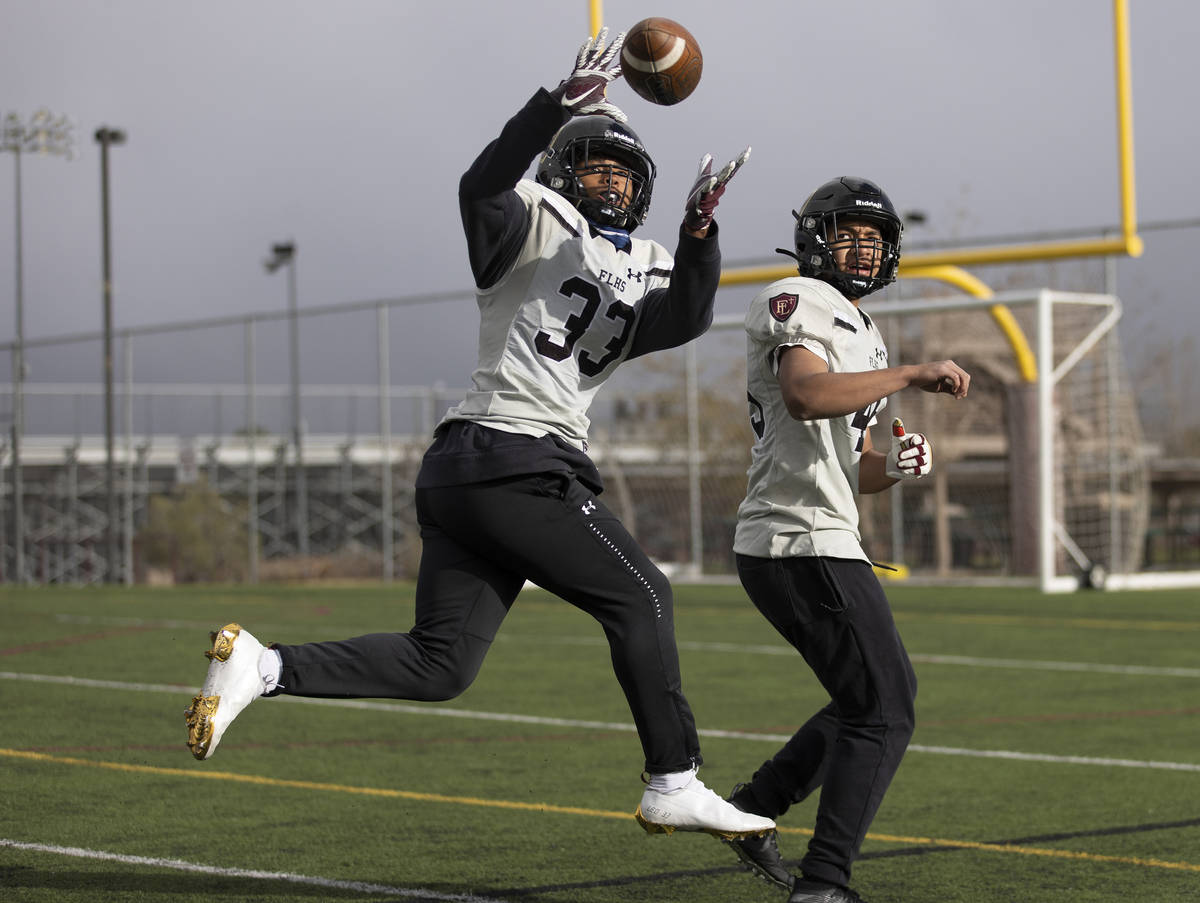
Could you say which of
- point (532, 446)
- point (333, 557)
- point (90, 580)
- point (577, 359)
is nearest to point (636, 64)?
point (577, 359)

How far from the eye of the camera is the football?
493 cm

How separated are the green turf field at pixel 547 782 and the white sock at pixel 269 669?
2.31 feet

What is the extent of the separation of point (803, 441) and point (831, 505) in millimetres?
190

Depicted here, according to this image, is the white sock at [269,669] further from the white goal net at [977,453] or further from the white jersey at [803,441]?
the white goal net at [977,453]

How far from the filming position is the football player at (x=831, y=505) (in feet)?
13.6

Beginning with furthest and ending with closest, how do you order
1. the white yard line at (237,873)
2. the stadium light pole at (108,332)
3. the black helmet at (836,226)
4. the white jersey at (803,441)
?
1. the stadium light pole at (108,332)
2. the white yard line at (237,873)
3. the black helmet at (836,226)
4. the white jersey at (803,441)

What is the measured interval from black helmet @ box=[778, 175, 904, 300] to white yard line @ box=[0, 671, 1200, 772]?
366 centimetres

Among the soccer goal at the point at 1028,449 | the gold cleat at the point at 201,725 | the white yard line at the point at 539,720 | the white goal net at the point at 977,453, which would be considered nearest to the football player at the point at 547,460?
the gold cleat at the point at 201,725

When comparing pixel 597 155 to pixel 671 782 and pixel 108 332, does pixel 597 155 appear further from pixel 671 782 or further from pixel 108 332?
pixel 108 332

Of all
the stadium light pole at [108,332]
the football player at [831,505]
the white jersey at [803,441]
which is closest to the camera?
the football player at [831,505]

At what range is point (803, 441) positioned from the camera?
14.2ft

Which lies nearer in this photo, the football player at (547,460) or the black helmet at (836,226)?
the football player at (547,460)

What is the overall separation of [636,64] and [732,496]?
18986mm

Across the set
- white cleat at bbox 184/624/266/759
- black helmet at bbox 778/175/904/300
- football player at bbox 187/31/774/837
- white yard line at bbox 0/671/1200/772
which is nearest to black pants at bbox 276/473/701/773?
football player at bbox 187/31/774/837
